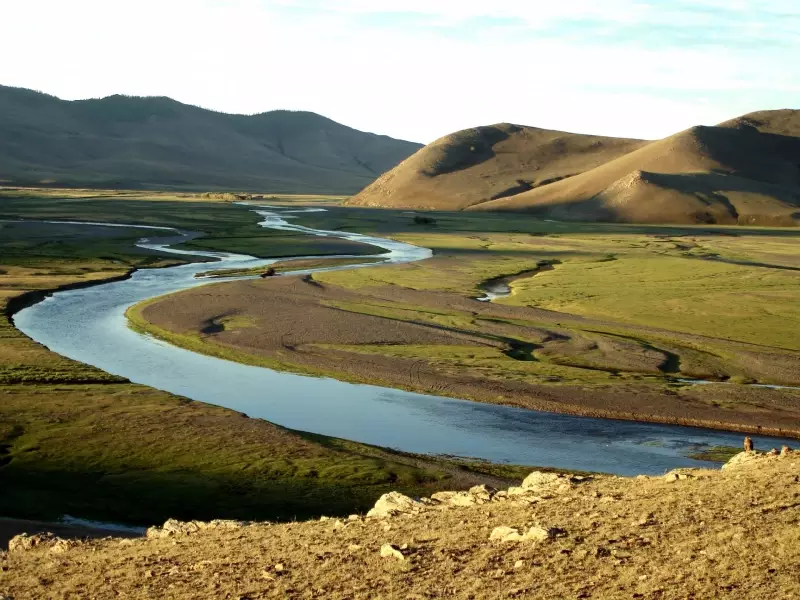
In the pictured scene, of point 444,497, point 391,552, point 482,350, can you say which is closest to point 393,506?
point 444,497

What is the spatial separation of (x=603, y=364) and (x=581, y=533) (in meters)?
22.8

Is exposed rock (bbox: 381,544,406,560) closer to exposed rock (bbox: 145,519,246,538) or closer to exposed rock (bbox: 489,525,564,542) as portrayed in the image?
exposed rock (bbox: 489,525,564,542)

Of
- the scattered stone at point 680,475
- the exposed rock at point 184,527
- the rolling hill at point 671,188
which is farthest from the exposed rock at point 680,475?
Answer: the rolling hill at point 671,188

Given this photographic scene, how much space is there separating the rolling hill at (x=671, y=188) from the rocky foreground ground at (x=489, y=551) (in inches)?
5164

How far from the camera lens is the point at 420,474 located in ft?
70.2

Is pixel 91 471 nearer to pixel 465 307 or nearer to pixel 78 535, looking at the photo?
pixel 78 535

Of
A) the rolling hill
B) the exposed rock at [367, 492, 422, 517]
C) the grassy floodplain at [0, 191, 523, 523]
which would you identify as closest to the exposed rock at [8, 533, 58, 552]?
the grassy floodplain at [0, 191, 523, 523]

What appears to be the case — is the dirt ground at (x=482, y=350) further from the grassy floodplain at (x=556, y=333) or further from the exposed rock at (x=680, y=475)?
the exposed rock at (x=680, y=475)

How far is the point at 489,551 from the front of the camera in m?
12.6

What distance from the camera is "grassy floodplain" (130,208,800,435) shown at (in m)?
30.7

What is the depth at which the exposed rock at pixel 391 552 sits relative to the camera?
41.3ft

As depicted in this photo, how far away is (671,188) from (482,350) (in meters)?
121

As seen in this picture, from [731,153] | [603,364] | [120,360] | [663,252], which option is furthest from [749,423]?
[731,153]

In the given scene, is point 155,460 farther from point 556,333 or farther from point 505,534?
point 556,333
